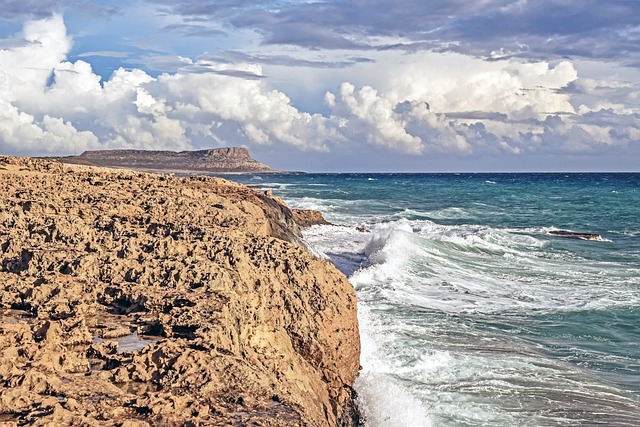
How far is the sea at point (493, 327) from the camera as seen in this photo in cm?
923

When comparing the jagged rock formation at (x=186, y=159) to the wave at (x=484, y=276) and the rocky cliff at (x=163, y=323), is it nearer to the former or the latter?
the wave at (x=484, y=276)

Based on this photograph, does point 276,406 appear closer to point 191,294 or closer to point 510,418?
point 191,294

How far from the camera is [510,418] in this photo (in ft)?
29.3

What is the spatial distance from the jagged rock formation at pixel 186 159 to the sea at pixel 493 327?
395 ft

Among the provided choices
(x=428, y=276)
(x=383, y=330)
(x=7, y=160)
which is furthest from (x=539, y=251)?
(x=7, y=160)

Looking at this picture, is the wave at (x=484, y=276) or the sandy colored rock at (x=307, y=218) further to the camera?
the sandy colored rock at (x=307, y=218)

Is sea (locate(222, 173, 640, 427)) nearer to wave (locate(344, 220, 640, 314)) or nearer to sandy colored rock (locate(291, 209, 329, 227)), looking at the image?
wave (locate(344, 220, 640, 314))

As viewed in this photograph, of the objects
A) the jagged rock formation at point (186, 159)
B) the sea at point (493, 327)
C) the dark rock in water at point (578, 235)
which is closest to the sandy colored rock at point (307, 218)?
the sea at point (493, 327)

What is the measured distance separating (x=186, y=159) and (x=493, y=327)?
514ft

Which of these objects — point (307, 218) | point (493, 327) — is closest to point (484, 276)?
point (493, 327)

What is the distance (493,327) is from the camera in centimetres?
1394

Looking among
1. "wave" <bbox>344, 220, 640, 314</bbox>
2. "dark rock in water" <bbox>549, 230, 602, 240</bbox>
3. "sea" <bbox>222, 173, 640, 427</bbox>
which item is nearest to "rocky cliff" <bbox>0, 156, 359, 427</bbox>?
"sea" <bbox>222, 173, 640, 427</bbox>

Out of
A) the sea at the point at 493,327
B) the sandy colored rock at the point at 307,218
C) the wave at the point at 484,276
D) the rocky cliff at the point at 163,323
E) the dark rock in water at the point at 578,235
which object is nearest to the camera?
the rocky cliff at the point at 163,323

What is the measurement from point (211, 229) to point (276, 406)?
5.22 meters
